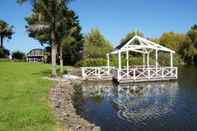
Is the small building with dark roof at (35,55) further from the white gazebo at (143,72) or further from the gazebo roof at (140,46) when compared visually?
the white gazebo at (143,72)

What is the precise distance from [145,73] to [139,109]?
15791 mm

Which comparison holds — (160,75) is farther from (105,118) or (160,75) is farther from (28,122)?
(28,122)

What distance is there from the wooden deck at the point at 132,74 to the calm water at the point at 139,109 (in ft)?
21.4

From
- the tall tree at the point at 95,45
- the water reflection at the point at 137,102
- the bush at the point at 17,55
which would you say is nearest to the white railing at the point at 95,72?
the water reflection at the point at 137,102

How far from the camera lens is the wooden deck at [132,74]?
31.3 meters

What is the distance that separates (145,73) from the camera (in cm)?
3266

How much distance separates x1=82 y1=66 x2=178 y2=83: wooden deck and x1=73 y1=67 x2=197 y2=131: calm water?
6533 millimetres

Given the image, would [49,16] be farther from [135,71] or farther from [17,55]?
[17,55]

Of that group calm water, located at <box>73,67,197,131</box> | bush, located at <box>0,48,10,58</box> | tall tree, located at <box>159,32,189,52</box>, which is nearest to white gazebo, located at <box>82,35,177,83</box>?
calm water, located at <box>73,67,197,131</box>

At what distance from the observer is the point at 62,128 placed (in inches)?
425

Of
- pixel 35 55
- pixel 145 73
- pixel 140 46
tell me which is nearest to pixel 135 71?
pixel 145 73

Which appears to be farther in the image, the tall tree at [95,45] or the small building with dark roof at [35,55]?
the small building with dark roof at [35,55]

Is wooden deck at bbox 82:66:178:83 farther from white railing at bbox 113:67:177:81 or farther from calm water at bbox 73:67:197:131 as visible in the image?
calm water at bbox 73:67:197:131

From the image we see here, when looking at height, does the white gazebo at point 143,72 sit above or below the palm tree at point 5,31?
below
